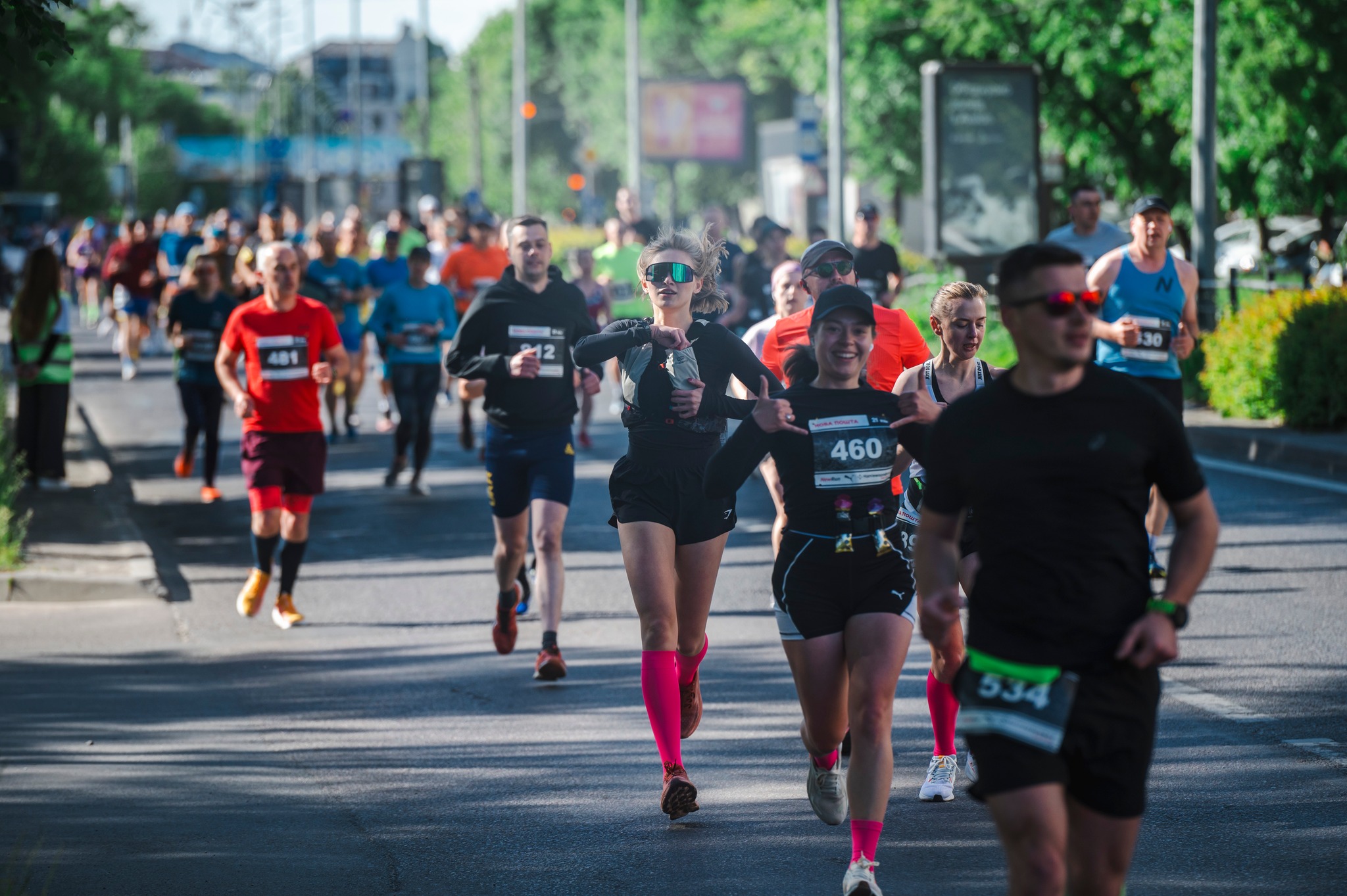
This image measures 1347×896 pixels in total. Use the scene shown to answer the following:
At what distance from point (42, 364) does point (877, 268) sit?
6405mm

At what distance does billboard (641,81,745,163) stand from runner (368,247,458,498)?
53713 millimetres

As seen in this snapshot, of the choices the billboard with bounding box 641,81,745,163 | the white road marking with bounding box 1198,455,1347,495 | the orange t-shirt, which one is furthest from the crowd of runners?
the billboard with bounding box 641,81,745,163

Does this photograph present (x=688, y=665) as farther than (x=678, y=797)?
Yes

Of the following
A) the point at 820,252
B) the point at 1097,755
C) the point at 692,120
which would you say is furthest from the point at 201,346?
the point at 692,120

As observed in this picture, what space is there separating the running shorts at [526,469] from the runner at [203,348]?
5891 millimetres

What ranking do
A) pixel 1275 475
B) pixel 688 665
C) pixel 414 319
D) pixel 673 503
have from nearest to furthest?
pixel 673 503 → pixel 688 665 → pixel 1275 475 → pixel 414 319

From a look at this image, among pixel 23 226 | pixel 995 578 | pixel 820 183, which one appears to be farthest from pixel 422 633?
pixel 23 226

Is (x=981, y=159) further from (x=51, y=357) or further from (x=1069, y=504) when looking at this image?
(x=1069, y=504)

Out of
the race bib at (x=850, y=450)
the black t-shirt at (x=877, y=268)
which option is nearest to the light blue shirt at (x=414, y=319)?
the black t-shirt at (x=877, y=268)

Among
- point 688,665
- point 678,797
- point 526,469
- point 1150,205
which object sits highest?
point 1150,205

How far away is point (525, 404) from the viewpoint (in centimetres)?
820

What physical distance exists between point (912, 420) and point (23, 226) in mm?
62820

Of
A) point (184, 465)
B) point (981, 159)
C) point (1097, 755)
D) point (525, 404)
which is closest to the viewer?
point (1097, 755)

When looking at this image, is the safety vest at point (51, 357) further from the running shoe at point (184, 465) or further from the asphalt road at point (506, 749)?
the asphalt road at point (506, 749)
